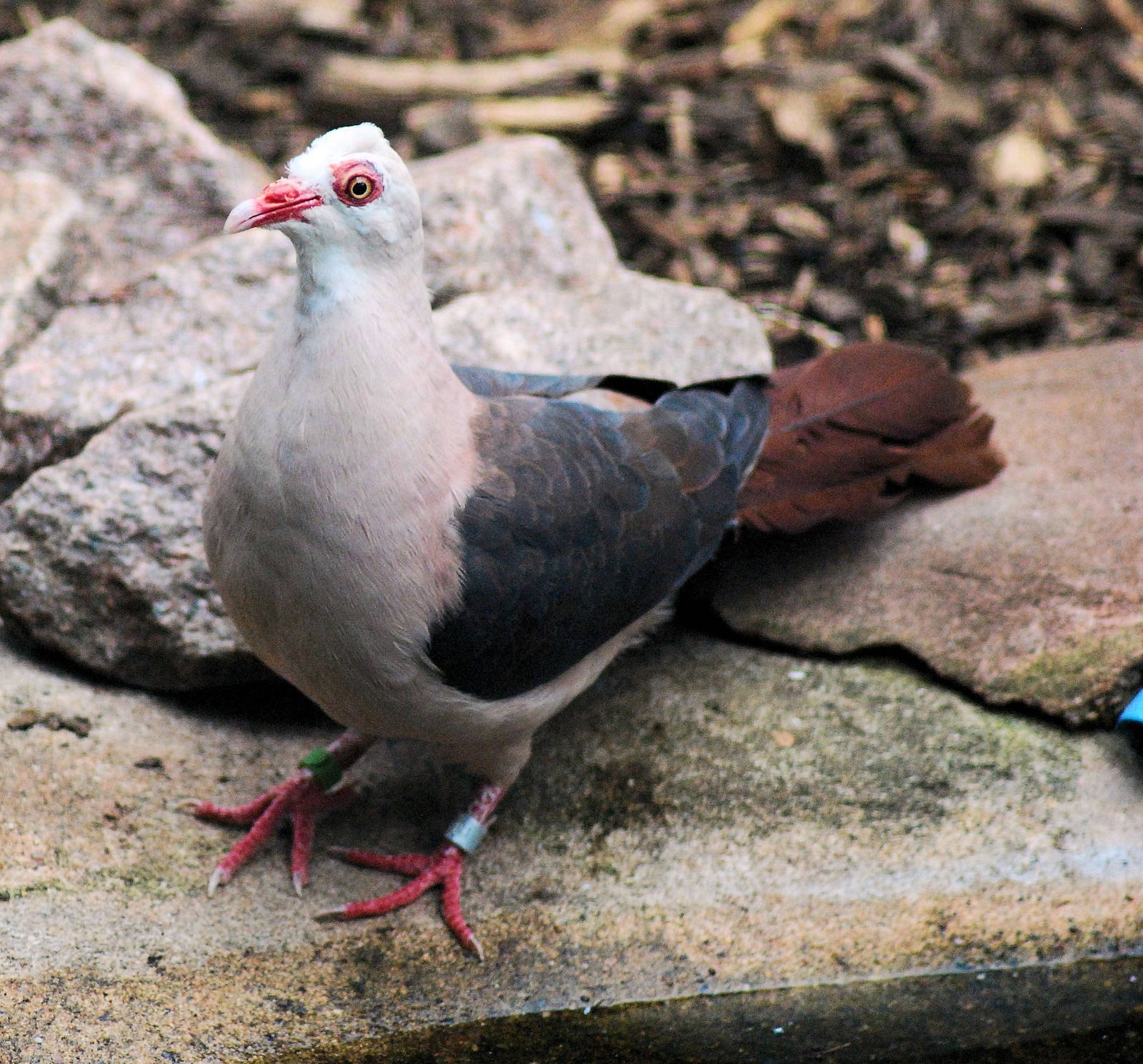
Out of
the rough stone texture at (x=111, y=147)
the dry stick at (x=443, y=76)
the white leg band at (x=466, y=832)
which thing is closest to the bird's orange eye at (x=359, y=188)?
the white leg band at (x=466, y=832)

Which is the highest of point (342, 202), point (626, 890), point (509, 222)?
point (342, 202)

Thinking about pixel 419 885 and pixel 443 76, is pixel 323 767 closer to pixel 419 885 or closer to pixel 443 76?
pixel 419 885

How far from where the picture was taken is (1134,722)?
3.31m

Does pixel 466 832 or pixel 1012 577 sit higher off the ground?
pixel 1012 577

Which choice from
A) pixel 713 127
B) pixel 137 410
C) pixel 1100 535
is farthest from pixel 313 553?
pixel 713 127

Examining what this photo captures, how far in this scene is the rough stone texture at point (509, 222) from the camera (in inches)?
175

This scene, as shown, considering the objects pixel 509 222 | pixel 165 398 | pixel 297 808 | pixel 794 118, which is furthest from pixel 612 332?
pixel 794 118

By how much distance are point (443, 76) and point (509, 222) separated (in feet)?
6.71

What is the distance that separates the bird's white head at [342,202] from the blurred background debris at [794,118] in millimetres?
2887

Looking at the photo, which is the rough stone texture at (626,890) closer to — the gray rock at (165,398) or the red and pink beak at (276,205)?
the gray rock at (165,398)

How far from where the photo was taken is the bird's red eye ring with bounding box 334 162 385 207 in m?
2.65

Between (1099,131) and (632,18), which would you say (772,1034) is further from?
(632,18)

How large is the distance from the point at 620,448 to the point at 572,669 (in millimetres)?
567

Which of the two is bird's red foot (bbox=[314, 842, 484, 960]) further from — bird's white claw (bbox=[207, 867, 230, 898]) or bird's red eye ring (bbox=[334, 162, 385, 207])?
bird's red eye ring (bbox=[334, 162, 385, 207])
